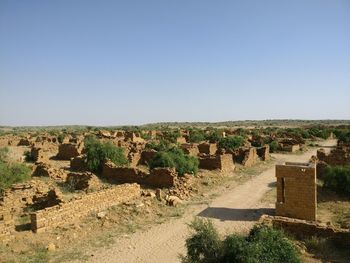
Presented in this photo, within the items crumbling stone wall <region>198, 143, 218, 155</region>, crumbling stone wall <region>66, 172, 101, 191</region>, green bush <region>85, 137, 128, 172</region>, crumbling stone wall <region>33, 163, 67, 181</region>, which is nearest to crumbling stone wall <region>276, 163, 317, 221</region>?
crumbling stone wall <region>66, 172, 101, 191</region>

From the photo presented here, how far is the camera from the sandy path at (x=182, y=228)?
10.5 metres

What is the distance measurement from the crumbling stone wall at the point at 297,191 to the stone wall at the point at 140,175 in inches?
216

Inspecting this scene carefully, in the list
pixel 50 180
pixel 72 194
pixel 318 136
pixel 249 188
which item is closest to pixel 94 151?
pixel 50 180

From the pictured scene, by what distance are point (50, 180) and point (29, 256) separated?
859 cm

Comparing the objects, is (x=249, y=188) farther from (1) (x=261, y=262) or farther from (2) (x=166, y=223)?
(1) (x=261, y=262)

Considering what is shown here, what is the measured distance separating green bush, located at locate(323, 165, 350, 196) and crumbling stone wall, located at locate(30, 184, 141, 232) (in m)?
8.75

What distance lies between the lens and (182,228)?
41.8 ft

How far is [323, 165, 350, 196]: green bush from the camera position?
16.7 metres

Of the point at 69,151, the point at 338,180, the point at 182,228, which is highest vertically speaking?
the point at 69,151

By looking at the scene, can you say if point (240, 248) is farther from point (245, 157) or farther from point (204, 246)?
point (245, 157)

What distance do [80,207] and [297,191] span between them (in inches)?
308

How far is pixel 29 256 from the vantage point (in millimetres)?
10062

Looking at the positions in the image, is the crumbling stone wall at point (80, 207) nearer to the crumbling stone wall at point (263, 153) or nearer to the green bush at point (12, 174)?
the green bush at point (12, 174)

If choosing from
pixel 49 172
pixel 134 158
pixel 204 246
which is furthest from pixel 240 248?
pixel 134 158
